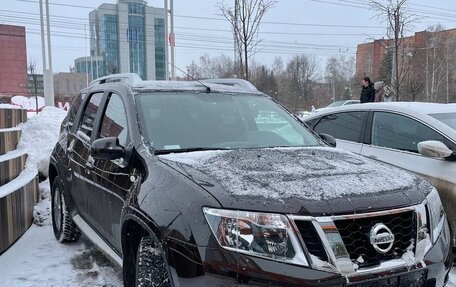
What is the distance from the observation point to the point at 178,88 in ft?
13.2

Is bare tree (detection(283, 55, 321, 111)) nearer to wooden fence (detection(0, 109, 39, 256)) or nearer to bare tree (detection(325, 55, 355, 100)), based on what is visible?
bare tree (detection(325, 55, 355, 100))

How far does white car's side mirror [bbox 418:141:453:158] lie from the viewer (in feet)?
14.1

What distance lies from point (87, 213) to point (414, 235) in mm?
2875

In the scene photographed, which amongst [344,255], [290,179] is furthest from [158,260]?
[344,255]

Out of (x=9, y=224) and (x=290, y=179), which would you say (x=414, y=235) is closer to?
(x=290, y=179)

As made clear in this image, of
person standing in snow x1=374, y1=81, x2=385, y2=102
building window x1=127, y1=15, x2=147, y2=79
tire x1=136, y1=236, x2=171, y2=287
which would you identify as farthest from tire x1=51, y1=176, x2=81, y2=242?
building window x1=127, y1=15, x2=147, y2=79

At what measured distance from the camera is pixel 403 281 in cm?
238

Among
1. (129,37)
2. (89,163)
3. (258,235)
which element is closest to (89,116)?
(89,163)

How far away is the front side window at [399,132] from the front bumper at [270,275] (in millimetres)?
2645

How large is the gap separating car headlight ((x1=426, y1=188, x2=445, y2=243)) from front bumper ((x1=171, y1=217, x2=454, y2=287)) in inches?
11.4

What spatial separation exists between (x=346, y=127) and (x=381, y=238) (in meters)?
3.60

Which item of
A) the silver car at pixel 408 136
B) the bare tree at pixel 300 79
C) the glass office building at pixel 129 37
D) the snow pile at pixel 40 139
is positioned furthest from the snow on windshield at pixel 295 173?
→ the bare tree at pixel 300 79

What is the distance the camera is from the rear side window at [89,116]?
4.44 meters

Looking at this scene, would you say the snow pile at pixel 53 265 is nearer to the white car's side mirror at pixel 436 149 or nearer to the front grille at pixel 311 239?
the front grille at pixel 311 239
